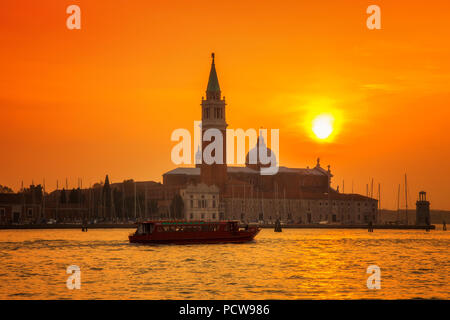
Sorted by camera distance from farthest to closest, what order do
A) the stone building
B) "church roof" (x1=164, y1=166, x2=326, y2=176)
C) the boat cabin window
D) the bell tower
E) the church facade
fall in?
"church roof" (x1=164, y1=166, x2=326, y2=176)
the stone building
the church facade
the bell tower
the boat cabin window

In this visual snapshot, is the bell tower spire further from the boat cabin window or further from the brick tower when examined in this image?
the boat cabin window

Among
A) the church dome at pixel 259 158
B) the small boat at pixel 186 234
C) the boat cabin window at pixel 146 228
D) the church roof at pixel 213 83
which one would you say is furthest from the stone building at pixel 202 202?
the boat cabin window at pixel 146 228

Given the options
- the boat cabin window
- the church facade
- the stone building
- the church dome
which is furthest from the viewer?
the church dome

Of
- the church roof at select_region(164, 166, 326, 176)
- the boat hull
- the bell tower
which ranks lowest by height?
the boat hull

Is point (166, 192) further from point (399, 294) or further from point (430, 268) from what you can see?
point (399, 294)

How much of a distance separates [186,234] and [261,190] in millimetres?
91030

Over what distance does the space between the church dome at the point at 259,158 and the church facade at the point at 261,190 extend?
214 millimetres

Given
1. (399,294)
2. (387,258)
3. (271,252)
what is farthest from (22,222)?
(399,294)

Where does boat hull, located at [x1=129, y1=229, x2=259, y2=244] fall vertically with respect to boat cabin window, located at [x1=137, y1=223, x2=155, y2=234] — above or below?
below

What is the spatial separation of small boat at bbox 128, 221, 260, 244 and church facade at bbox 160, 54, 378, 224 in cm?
6863

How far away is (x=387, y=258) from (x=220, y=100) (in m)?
87.8

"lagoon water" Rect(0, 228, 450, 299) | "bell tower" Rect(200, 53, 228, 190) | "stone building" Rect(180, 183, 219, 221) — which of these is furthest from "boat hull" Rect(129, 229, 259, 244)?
"stone building" Rect(180, 183, 219, 221)

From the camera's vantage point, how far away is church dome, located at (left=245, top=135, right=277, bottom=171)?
15950 cm

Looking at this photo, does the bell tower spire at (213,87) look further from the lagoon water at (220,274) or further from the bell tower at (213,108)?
the lagoon water at (220,274)
